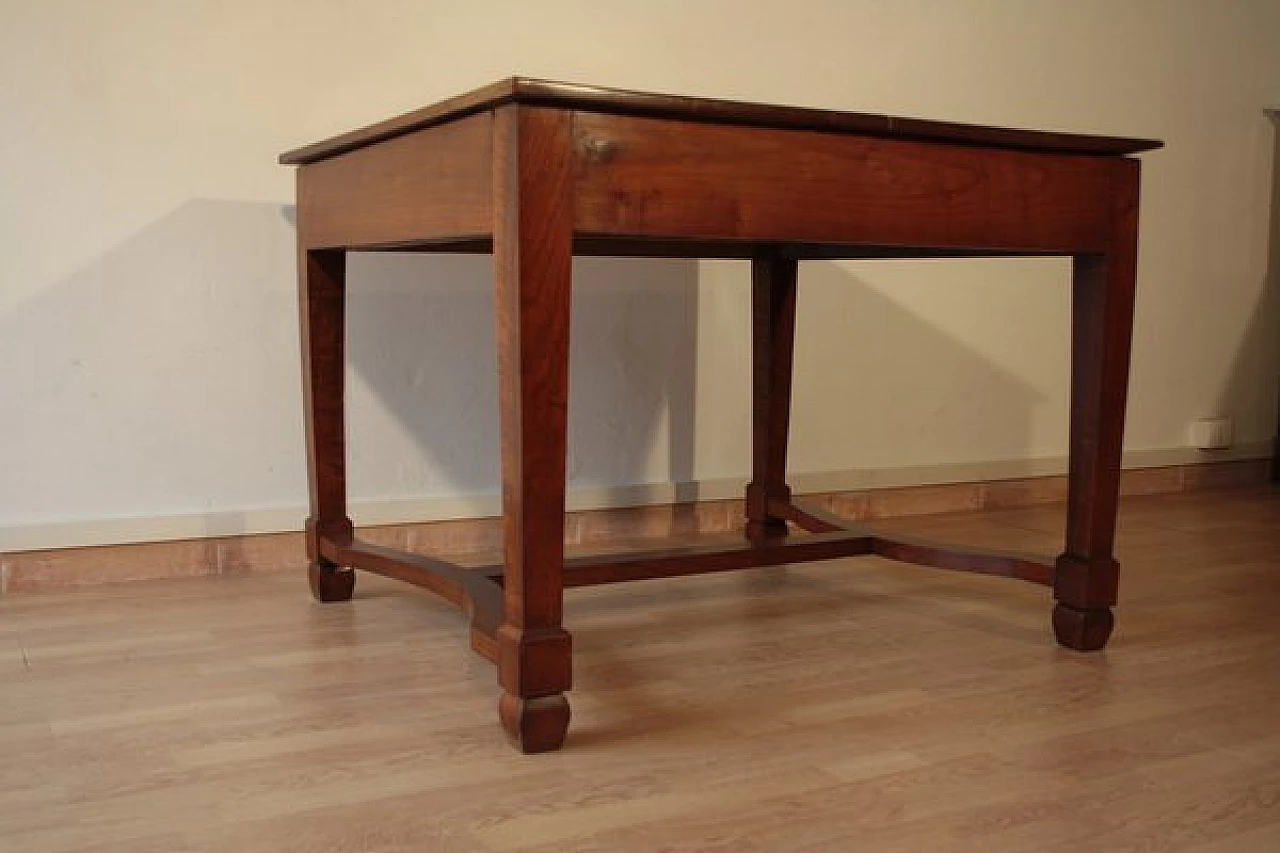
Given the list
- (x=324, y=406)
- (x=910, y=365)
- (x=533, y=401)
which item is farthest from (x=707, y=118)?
(x=910, y=365)

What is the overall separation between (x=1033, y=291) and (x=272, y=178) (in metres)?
1.63

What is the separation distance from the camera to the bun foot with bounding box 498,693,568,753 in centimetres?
123

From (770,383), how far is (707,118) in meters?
0.88

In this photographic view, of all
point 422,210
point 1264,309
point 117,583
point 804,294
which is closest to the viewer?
point 422,210

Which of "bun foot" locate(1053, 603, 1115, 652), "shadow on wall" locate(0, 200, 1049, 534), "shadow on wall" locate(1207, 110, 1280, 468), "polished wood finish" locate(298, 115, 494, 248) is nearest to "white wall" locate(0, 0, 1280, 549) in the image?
"shadow on wall" locate(0, 200, 1049, 534)

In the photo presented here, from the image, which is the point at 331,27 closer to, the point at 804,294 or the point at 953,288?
the point at 804,294

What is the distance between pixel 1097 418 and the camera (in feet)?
5.16

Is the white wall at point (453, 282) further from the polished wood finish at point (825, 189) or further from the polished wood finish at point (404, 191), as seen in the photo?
the polished wood finish at point (825, 189)

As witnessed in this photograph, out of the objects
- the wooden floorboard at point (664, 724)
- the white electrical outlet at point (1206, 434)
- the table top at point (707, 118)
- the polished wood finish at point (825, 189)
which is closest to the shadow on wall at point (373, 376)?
the wooden floorboard at point (664, 724)

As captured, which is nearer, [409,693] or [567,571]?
[409,693]

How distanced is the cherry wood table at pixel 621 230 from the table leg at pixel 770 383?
18 centimetres

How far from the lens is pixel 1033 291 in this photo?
2809mm

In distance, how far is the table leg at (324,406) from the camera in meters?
1.77

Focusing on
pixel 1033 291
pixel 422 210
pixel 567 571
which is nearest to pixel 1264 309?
pixel 1033 291
